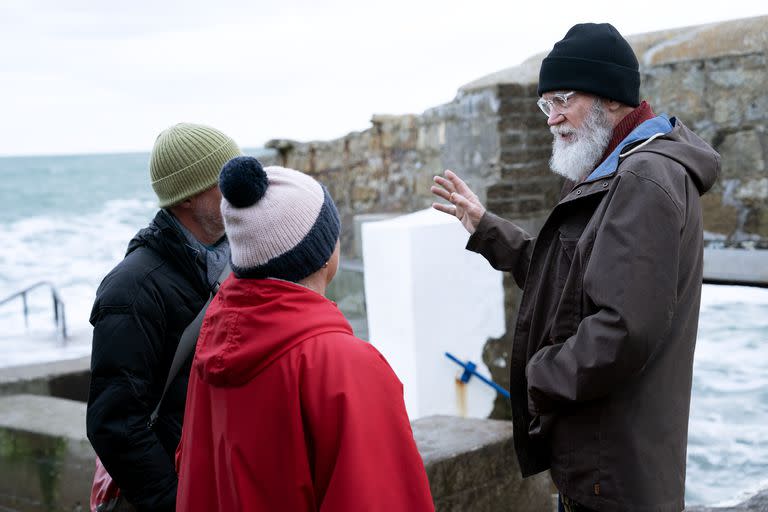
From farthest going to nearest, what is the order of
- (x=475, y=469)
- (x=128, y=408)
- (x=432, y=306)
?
(x=432, y=306) < (x=475, y=469) < (x=128, y=408)

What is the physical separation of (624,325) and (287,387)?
2.41 feet

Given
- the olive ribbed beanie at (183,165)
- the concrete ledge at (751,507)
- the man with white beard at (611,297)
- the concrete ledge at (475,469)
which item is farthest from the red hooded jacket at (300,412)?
the concrete ledge at (751,507)

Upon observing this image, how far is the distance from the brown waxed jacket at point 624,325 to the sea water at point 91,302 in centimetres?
154

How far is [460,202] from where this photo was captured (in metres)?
2.46

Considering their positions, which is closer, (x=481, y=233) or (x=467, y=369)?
(x=481, y=233)

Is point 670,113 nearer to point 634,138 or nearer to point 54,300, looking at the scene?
point 634,138

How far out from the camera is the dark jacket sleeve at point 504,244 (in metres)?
2.40

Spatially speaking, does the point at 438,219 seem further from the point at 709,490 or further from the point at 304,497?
the point at 304,497

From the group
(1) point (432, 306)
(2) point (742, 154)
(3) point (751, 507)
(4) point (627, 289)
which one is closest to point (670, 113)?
(2) point (742, 154)

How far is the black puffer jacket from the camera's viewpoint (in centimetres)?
192

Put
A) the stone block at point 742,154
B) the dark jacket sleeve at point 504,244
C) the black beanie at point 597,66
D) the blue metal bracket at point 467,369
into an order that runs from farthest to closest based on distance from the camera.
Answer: the blue metal bracket at point 467,369 < the stone block at point 742,154 < the dark jacket sleeve at point 504,244 < the black beanie at point 597,66

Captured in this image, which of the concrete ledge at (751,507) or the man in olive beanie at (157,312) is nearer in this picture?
the man in olive beanie at (157,312)

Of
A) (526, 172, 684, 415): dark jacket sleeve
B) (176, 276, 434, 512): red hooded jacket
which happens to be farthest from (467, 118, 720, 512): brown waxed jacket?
(176, 276, 434, 512): red hooded jacket

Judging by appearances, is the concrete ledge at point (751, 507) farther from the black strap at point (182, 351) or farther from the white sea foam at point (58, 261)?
the white sea foam at point (58, 261)
